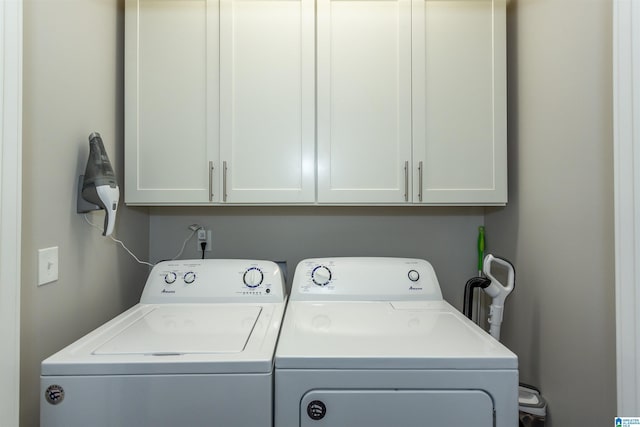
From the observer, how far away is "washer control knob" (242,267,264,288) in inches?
57.1

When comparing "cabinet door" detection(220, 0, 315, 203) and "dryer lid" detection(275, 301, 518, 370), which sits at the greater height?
"cabinet door" detection(220, 0, 315, 203)

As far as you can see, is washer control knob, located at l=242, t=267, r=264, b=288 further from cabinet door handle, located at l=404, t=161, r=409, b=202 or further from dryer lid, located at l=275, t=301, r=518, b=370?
cabinet door handle, located at l=404, t=161, r=409, b=202

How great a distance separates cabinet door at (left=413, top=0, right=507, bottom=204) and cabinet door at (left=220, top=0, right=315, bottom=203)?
19.6 inches

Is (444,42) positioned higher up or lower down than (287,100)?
higher up

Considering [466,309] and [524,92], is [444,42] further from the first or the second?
[466,309]

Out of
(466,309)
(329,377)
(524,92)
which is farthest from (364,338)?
(524,92)

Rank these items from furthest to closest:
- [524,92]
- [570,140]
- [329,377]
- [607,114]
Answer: [524,92] → [570,140] → [607,114] → [329,377]

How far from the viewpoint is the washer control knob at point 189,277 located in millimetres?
1444

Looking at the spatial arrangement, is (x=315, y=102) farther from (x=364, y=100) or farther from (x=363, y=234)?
(x=363, y=234)

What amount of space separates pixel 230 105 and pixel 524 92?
4.33 feet

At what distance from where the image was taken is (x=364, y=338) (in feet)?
3.39

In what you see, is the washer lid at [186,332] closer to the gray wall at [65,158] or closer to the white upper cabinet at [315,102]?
the gray wall at [65,158]

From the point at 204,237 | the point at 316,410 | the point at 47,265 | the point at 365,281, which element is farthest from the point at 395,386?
the point at 204,237

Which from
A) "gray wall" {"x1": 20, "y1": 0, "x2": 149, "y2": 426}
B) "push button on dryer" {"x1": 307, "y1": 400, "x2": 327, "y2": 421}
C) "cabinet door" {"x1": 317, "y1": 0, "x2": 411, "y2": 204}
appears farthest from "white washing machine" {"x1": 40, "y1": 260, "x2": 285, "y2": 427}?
"cabinet door" {"x1": 317, "y1": 0, "x2": 411, "y2": 204}
